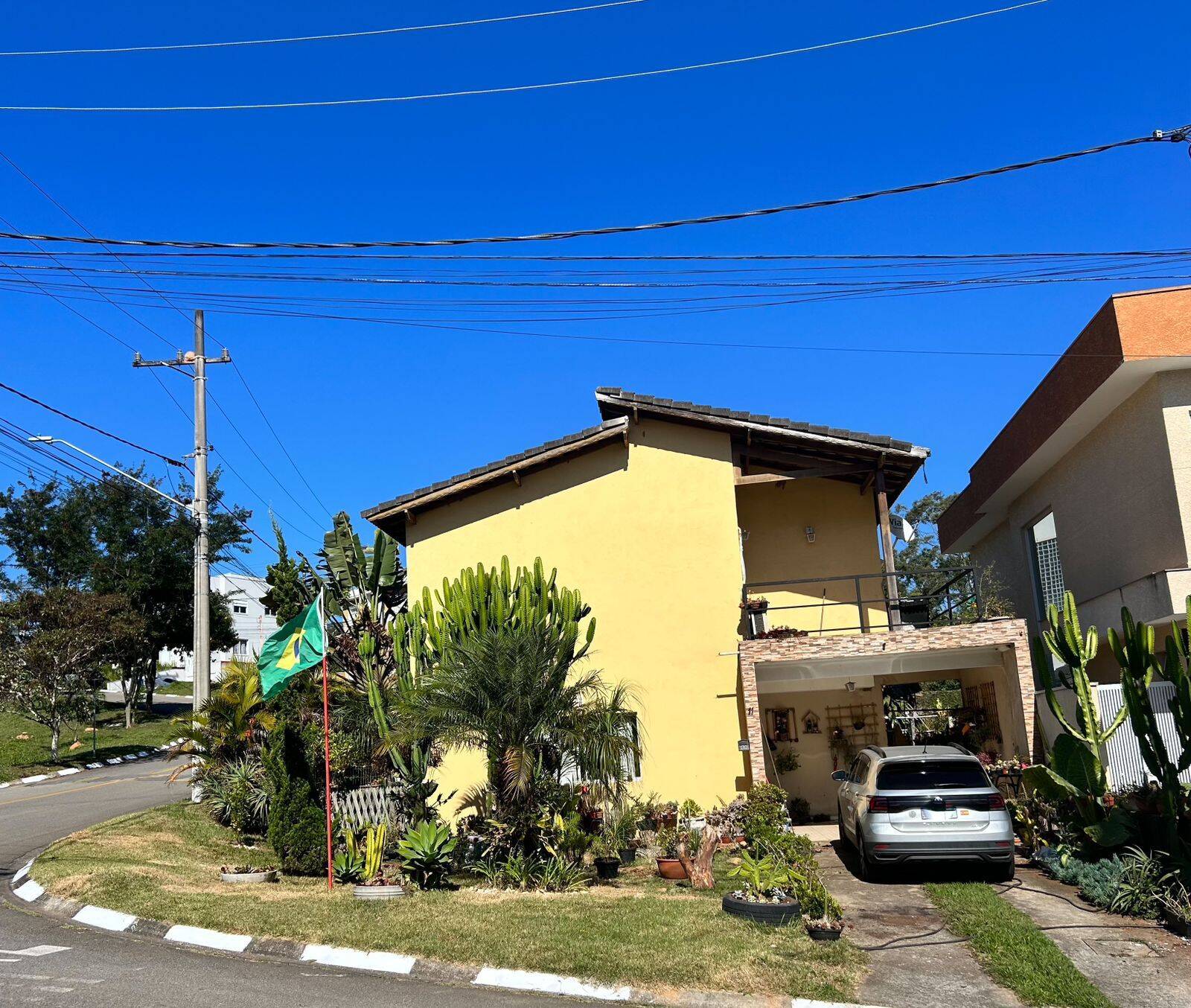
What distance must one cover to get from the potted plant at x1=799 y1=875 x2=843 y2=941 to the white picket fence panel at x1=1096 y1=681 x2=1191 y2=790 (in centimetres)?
638

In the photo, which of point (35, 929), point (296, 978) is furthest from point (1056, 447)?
point (35, 929)

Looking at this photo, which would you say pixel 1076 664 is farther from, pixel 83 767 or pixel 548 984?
pixel 83 767

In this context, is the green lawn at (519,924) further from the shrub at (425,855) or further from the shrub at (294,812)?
the shrub at (425,855)

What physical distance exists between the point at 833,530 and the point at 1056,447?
4606 mm

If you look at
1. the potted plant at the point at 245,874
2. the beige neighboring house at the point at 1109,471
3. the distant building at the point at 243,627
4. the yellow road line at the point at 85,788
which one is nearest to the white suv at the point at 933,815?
the beige neighboring house at the point at 1109,471

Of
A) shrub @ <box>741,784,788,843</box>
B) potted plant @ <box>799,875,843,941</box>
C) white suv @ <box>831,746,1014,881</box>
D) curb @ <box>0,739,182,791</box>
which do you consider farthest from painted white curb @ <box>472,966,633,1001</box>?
curb @ <box>0,739,182,791</box>

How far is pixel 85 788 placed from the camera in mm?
25688

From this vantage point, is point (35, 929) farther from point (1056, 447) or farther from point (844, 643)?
point (1056, 447)

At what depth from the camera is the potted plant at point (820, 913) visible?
9789 mm

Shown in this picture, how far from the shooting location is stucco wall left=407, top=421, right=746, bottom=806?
59.3 ft

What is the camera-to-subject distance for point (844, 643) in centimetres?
1727

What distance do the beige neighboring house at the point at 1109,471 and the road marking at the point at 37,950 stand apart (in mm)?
15010

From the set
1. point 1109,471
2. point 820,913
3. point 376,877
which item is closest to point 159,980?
point 376,877

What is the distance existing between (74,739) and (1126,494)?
35600 millimetres
